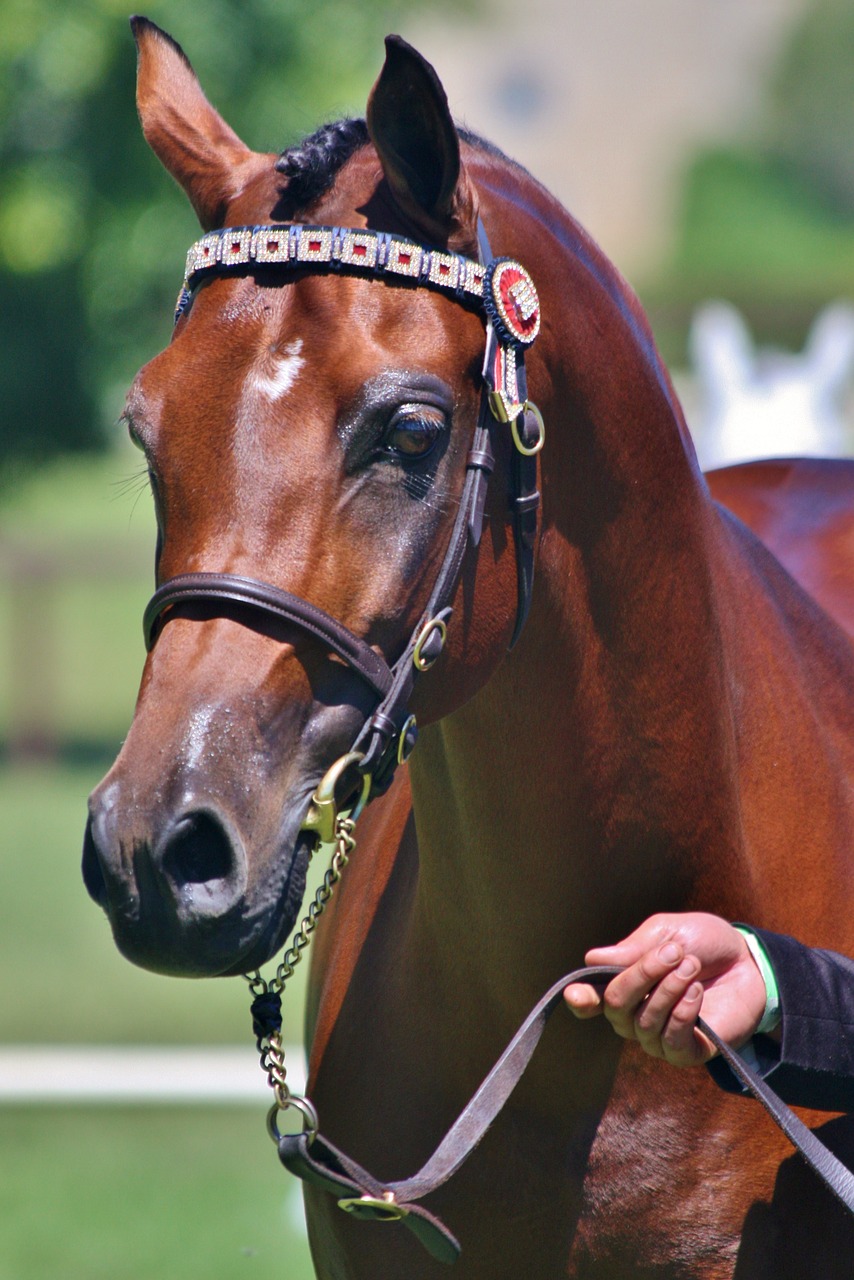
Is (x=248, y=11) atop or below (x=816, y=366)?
atop

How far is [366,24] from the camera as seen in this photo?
1189 centimetres

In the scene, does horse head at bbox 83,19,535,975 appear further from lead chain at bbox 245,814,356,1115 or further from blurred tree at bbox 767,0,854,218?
blurred tree at bbox 767,0,854,218

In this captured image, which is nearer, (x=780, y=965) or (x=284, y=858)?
(x=284, y=858)

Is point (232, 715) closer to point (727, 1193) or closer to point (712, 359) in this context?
point (727, 1193)

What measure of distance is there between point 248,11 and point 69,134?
5.25ft

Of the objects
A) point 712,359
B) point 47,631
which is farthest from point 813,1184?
point 47,631

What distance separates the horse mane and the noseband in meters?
0.09

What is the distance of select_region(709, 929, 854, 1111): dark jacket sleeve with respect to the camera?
6.17 ft

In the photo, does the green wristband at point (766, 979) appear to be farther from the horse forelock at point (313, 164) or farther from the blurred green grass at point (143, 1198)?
the blurred green grass at point (143, 1198)

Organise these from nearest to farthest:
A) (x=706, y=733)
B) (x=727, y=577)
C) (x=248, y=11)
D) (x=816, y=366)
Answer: (x=706, y=733)
(x=727, y=577)
(x=816, y=366)
(x=248, y=11)

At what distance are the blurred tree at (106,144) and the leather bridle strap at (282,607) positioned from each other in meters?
9.73

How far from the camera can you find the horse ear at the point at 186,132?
195 centimetres

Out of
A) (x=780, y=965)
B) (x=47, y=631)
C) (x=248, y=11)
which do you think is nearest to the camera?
(x=780, y=965)

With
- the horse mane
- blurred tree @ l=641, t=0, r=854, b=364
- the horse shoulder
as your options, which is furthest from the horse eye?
blurred tree @ l=641, t=0, r=854, b=364
